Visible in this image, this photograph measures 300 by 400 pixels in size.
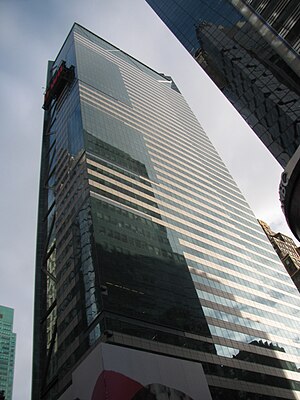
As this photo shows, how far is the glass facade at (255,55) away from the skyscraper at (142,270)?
23431 millimetres

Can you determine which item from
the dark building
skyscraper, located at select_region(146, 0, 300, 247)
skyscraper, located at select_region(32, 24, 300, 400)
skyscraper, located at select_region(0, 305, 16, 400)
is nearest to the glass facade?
skyscraper, located at select_region(146, 0, 300, 247)

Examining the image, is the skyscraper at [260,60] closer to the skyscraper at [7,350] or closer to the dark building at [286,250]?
the dark building at [286,250]

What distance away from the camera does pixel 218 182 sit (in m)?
104

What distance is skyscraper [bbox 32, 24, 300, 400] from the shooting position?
44.0 meters

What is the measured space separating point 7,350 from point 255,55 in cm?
16286

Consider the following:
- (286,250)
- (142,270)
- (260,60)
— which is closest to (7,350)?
(286,250)

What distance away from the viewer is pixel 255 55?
55250 mm

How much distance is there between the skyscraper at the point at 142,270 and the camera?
4403 centimetres

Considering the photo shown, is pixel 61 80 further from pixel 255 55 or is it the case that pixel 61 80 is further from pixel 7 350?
pixel 7 350

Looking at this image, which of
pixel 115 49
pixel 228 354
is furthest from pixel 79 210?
pixel 115 49

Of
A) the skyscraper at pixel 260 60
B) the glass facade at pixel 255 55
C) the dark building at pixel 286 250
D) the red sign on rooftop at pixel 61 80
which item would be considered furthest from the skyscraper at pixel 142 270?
the dark building at pixel 286 250

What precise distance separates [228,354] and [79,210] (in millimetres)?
32228

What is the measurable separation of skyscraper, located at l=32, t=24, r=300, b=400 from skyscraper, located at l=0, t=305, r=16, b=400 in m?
100

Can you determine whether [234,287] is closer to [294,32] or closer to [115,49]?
[294,32]
